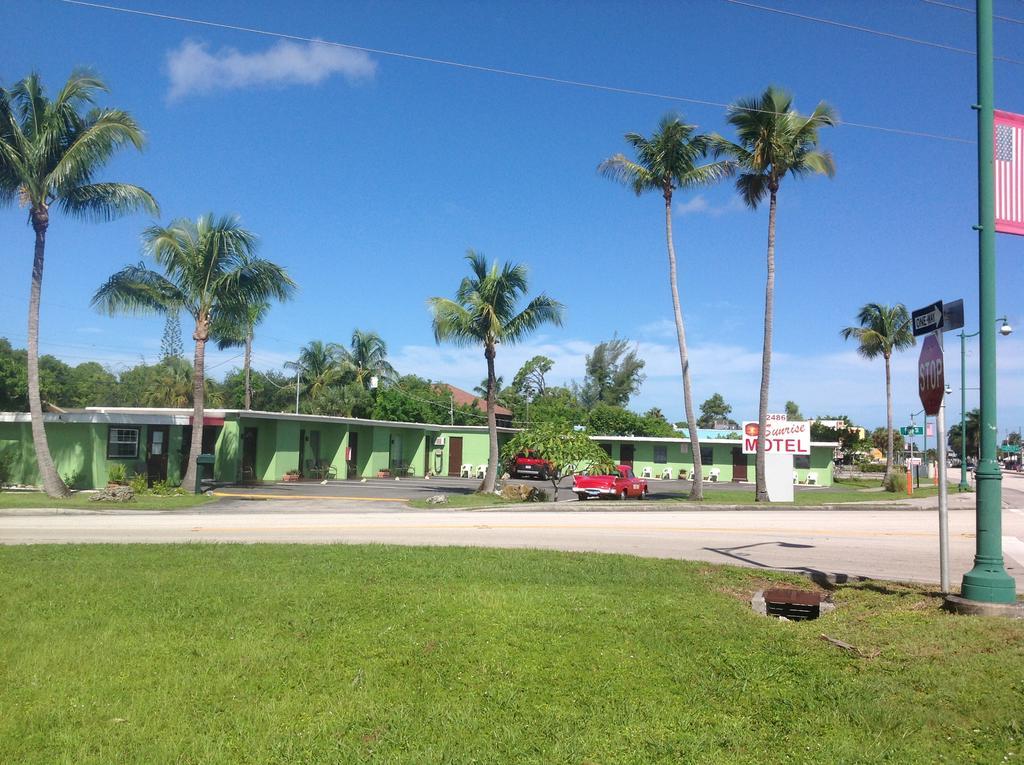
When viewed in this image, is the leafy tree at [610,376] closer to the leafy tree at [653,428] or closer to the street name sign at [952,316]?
the leafy tree at [653,428]

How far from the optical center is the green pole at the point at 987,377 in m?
7.36

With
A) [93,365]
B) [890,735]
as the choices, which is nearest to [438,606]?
[890,735]

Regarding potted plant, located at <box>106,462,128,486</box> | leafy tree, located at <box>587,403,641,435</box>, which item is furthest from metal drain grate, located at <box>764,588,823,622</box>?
leafy tree, located at <box>587,403,641,435</box>

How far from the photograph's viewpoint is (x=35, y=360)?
24.4 metres

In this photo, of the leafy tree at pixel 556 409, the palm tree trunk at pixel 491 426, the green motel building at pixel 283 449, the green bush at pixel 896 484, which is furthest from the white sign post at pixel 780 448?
the leafy tree at pixel 556 409

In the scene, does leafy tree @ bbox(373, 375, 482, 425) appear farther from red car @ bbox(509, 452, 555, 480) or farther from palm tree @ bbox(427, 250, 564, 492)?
palm tree @ bbox(427, 250, 564, 492)

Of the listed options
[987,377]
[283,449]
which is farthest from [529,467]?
[987,377]

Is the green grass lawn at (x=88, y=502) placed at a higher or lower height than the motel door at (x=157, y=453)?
lower

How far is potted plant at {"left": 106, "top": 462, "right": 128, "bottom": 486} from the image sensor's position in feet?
93.4

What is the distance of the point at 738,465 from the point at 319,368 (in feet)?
101

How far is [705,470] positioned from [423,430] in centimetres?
1963

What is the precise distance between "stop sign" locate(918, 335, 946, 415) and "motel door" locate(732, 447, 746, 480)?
156ft

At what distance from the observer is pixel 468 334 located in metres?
29.1

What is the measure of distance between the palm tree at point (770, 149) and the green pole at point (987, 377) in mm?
19559
